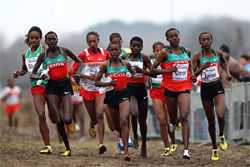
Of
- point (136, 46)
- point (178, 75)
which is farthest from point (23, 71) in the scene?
point (178, 75)

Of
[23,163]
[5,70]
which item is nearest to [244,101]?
[23,163]

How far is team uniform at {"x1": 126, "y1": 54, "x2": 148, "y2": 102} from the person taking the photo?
13461 millimetres

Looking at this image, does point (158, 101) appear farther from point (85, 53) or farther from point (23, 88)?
point (23, 88)

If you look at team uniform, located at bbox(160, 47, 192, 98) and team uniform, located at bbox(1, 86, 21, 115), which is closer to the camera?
team uniform, located at bbox(160, 47, 192, 98)

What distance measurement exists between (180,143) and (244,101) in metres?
3.32

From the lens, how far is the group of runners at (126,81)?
494 inches

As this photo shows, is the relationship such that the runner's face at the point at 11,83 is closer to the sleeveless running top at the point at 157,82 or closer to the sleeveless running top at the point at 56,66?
the sleeveless running top at the point at 157,82

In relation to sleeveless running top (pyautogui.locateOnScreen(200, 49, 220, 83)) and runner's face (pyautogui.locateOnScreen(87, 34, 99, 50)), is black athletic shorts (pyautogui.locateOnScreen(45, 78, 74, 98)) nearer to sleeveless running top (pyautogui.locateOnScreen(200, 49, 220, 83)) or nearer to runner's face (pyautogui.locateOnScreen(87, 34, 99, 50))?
runner's face (pyautogui.locateOnScreen(87, 34, 99, 50))

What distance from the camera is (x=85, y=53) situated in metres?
14.2

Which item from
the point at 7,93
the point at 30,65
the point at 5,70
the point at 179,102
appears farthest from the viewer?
the point at 5,70

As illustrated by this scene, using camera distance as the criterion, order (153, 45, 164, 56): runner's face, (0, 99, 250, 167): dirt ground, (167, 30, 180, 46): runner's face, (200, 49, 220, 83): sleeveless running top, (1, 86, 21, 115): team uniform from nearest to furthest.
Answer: (0, 99, 250, 167): dirt ground → (167, 30, 180, 46): runner's face → (200, 49, 220, 83): sleeveless running top → (153, 45, 164, 56): runner's face → (1, 86, 21, 115): team uniform

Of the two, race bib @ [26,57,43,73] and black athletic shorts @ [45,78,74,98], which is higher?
race bib @ [26,57,43,73]

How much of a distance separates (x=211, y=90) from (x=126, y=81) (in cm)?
174

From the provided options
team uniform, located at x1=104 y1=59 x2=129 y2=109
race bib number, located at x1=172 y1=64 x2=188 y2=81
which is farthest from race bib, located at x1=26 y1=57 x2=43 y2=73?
race bib number, located at x1=172 y1=64 x2=188 y2=81
